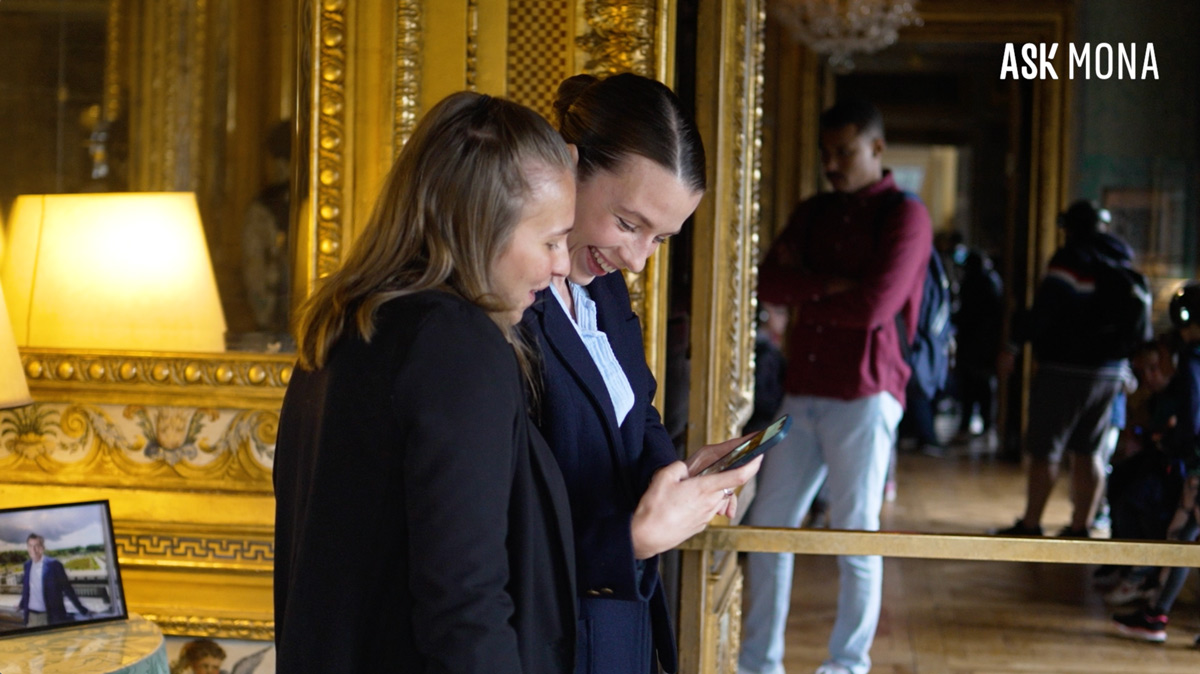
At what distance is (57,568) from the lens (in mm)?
2092

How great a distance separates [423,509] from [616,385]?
494mm

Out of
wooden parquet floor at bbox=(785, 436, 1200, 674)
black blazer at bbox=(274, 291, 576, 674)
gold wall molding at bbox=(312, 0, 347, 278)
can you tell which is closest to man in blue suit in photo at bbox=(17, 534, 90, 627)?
gold wall molding at bbox=(312, 0, 347, 278)

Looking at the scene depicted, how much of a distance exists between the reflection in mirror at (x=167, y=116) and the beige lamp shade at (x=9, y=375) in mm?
419

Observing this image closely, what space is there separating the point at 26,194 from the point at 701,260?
4.58 feet

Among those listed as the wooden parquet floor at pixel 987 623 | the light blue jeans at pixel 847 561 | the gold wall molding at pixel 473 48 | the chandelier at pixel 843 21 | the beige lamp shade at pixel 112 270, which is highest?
the chandelier at pixel 843 21

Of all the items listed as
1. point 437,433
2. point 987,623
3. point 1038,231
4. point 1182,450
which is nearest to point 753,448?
point 437,433

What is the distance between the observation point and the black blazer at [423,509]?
119 cm

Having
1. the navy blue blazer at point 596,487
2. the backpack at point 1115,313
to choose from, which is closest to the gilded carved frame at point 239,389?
the navy blue blazer at point 596,487

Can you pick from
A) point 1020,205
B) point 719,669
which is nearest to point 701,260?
point 719,669

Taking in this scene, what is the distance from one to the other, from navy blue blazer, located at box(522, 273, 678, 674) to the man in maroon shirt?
192 centimetres

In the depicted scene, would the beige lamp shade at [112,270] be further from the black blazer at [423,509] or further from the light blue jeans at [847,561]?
the light blue jeans at [847,561]

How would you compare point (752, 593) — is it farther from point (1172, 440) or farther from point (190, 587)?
point (1172, 440)

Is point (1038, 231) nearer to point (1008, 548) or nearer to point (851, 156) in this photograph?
point (851, 156)

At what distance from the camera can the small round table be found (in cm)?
188
